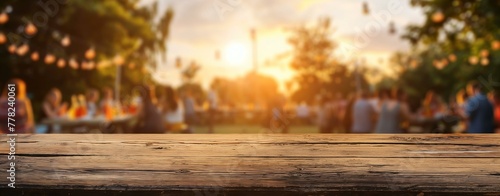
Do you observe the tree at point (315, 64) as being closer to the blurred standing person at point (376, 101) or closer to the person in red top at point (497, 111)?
the blurred standing person at point (376, 101)

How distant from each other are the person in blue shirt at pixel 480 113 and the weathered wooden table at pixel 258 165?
270 inches

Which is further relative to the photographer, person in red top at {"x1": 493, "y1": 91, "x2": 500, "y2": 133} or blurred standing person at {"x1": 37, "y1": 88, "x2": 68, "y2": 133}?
blurred standing person at {"x1": 37, "y1": 88, "x2": 68, "y2": 133}

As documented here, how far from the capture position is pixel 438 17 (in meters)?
15.0

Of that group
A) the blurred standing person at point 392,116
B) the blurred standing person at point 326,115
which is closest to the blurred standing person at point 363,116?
the blurred standing person at point 392,116

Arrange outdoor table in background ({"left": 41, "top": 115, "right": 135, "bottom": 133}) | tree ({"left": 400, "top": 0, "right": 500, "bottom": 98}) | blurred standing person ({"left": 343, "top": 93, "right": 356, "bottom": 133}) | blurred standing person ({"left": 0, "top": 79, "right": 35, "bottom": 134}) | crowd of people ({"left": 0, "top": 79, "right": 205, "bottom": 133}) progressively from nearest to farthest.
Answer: blurred standing person ({"left": 0, "top": 79, "right": 35, "bottom": 134}) < crowd of people ({"left": 0, "top": 79, "right": 205, "bottom": 133}) < outdoor table in background ({"left": 41, "top": 115, "right": 135, "bottom": 133}) < blurred standing person ({"left": 343, "top": 93, "right": 356, "bottom": 133}) < tree ({"left": 400, "top": 0, "right": 500, "bottom": 98})

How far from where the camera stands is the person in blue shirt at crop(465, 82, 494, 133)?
9000 mm

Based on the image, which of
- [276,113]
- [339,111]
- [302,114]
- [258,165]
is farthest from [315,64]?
[258,165]

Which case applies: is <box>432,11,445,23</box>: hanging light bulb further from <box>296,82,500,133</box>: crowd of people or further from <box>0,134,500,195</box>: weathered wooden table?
<box>0,134,500,195</box>: weathered wooden table

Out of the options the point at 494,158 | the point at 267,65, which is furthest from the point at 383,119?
the point at 267,65

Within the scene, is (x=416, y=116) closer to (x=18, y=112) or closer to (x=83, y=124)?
(x=83, y=124)

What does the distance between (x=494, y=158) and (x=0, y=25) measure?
26.2 metres

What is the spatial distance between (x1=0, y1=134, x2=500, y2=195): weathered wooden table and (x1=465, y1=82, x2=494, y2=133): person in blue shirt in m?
6.85

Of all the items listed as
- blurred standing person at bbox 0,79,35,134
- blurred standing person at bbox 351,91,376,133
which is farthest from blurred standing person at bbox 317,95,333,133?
blurred standing person at bbox 0,79,35,134

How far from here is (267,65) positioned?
4225 centimetres
